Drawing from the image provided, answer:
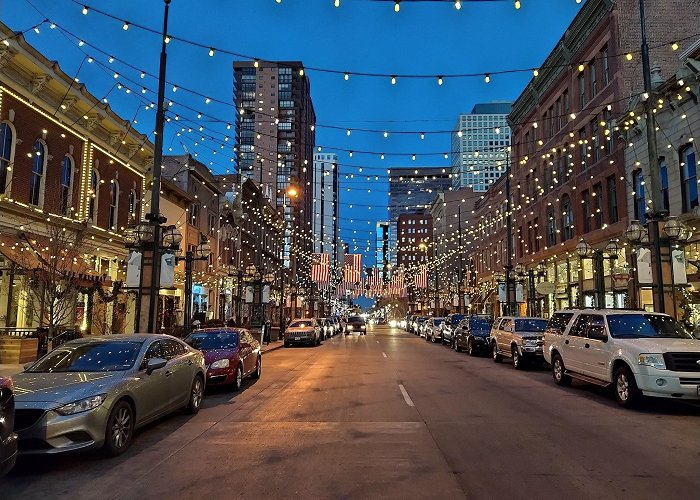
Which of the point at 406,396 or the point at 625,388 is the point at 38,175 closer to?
the point at 406,396

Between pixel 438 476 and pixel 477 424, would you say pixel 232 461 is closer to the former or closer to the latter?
pixel 438 476

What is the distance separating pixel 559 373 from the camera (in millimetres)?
14508

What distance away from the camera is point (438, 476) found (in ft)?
20.5

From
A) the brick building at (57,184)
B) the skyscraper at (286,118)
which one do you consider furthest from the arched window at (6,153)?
the skyscraper at (286,118)

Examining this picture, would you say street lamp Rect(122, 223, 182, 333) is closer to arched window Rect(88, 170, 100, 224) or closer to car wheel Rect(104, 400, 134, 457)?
arched window Rect(88, 170, 100, 224)

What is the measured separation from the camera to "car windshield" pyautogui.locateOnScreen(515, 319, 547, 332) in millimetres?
19719

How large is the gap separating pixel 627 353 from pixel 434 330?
90.1ft

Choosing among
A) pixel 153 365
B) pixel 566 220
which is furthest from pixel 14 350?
pixel 566 220

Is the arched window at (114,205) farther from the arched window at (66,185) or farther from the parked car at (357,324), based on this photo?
the parked car at (357,324)

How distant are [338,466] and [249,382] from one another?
28.7 feet

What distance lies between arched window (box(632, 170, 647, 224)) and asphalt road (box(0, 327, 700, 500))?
657 inches

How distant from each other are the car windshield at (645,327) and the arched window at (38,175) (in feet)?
61.5

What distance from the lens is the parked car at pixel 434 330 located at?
122ft

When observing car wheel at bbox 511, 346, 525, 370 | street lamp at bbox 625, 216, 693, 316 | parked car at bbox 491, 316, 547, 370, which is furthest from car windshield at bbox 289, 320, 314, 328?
street lamp at bbox 625, 216, 693, 316
